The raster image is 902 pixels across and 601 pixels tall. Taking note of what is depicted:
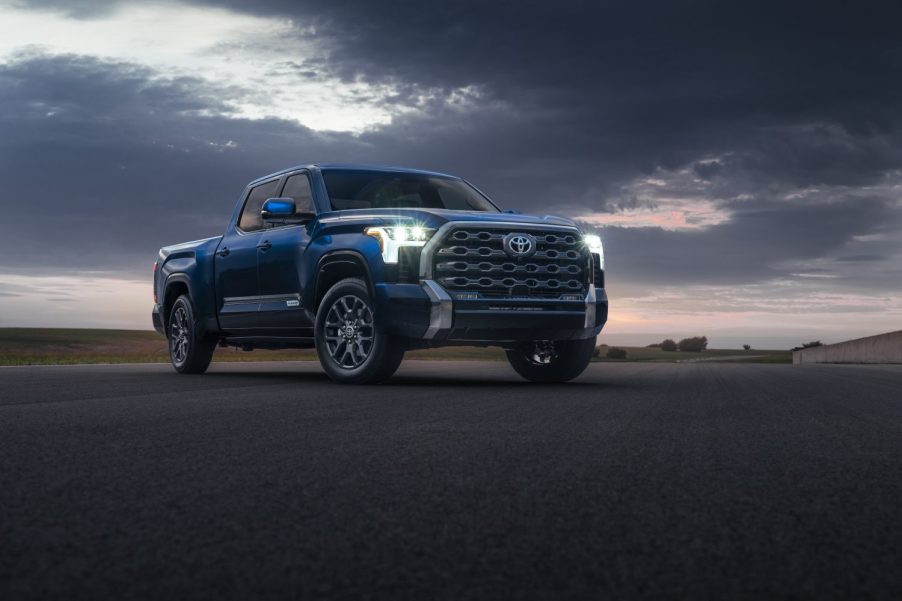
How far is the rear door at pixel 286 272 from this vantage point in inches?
445

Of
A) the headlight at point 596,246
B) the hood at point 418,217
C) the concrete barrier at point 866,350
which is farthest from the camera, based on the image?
the concrete barrier at point 866,350

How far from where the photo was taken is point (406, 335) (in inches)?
394

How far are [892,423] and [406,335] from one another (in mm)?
4598

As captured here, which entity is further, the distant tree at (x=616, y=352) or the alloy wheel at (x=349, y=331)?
the distant tree at (x=616, y=352)

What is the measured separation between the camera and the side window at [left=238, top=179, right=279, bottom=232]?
41.5ft

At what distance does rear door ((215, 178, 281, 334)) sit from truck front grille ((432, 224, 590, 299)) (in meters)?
3.01

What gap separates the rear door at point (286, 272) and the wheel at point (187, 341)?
1808mm

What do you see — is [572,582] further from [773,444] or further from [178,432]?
[178,432]

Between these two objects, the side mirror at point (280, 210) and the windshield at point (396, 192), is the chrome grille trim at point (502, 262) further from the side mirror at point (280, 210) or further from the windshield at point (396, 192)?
the side mirror at point (280, 210)

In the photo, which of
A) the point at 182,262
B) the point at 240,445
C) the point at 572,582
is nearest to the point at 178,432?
the point at 240,445

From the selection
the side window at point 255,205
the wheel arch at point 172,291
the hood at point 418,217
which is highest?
the side window at point 255,205

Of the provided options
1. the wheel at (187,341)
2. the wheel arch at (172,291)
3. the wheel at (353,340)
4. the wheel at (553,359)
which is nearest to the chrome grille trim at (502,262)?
the wheel at (353,340)

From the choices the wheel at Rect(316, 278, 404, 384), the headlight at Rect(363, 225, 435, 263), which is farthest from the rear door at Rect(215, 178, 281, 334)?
the headlight at Rect(363, 225, 435, 263)

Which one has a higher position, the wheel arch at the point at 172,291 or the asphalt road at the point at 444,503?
the wheel arch at the point at 172,291
